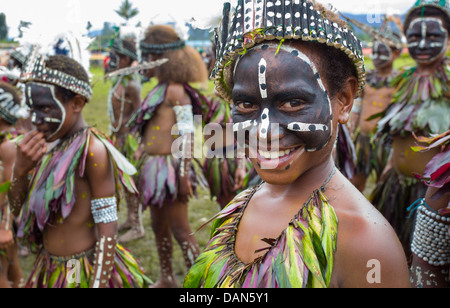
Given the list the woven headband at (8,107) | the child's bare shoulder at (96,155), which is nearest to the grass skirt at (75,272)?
the child's bare shoulder at (96,155)

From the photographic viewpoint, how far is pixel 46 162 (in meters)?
3.10

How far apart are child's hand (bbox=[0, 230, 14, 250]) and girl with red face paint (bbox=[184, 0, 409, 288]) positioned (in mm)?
2871

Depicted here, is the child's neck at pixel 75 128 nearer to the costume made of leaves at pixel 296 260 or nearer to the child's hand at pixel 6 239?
the child's hand at pixel 6 239

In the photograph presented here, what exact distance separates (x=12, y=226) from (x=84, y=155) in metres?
1.54

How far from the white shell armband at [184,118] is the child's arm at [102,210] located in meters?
1.77

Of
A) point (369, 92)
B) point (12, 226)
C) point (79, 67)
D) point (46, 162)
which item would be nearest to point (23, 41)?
point (79, 67)

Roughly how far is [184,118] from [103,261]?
2.17 metres

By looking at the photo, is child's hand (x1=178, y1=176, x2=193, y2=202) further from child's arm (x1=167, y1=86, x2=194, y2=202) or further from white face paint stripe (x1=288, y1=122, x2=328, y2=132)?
white face paint stripe (x1=288, y1=122, x2=328, y2=132)

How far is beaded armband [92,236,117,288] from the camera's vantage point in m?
2.87

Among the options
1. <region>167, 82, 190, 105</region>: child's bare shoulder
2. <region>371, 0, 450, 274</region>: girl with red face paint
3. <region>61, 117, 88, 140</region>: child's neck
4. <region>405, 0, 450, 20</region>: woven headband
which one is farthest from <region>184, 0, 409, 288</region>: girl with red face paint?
<region>167, 82, 190, 105</region>: child's bare shoulder

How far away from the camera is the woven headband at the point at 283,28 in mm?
1507

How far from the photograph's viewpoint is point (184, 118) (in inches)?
186

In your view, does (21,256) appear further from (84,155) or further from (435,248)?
(435,248)

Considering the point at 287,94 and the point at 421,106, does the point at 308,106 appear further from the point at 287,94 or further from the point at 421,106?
the point at 421,106
